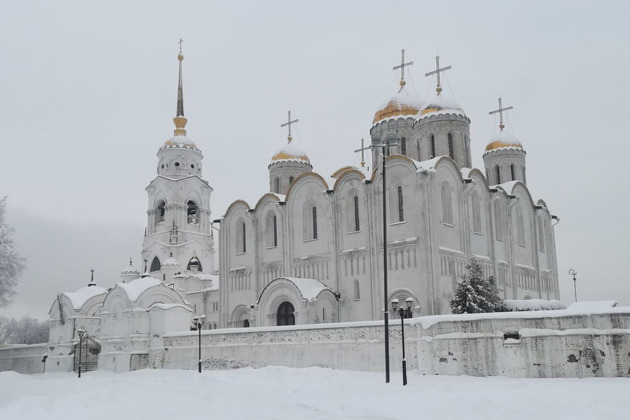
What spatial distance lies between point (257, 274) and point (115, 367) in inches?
360

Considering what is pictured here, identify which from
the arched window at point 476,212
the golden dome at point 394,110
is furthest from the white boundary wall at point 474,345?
the golden dome at point 394,110

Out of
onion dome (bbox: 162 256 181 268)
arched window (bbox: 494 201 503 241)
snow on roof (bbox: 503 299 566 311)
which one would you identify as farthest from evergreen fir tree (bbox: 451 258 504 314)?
onion dome (bbox: 162 256 181 268)

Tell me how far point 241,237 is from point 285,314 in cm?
813

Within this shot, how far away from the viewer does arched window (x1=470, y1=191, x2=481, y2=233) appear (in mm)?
35000

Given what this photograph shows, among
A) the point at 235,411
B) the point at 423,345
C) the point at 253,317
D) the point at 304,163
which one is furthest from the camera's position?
the point at 304,163

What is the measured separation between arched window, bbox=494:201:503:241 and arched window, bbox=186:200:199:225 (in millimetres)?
29078

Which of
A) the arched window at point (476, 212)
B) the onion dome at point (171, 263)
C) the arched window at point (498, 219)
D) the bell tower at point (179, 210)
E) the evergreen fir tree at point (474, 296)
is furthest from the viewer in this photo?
the bell tower at point (179, 210)

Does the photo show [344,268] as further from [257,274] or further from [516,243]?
[516,243]

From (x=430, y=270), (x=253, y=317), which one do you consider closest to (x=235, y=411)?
(x=430, y=270)

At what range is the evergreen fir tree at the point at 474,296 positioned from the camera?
93.7ft

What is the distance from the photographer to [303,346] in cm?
2600

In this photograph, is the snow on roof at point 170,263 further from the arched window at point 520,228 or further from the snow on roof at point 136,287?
the arched window at point 520,228

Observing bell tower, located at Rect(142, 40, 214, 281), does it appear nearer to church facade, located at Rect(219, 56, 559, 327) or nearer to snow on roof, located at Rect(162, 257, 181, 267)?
snow on roof, located at Rect(162, 257, 181, 267)

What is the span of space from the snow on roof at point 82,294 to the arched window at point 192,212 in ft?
54.4
